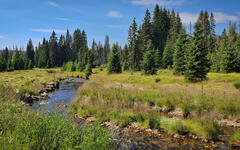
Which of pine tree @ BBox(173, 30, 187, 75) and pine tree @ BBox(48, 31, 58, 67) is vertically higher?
pine tree @ BBox(48, 31, 58, 67)

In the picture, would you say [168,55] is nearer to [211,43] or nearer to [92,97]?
[211,43]

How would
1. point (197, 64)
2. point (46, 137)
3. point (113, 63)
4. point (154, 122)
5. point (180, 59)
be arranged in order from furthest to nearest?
1. point (113, 63)
2. point (180, 59)
3. point (197, 64)
4. point (154, 122)
5. point (46, 137)

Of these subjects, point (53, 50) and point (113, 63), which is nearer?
point (113, 63)

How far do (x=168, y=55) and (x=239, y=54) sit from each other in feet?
59.5

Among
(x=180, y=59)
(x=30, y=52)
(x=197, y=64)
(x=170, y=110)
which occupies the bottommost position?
(x=170, y=110)

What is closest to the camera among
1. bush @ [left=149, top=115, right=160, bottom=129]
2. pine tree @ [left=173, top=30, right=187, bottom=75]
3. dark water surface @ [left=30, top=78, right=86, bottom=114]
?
dark water surface @ [left=30, top=78, right=86, bottom=114]

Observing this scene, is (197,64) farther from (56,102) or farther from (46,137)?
(46,137)

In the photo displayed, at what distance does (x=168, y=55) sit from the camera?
164ft

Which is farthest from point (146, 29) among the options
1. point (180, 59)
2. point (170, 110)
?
point (170, 110)

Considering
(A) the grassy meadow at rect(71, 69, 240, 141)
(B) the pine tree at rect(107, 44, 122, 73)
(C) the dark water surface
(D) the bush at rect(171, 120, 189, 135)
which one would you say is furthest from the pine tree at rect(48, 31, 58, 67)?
(D) the bush at rect(171, 120, 189, 135)

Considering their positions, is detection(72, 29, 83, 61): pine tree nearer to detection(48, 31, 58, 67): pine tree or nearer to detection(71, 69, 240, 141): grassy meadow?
detection(48, 31, 58, 67): pine tree

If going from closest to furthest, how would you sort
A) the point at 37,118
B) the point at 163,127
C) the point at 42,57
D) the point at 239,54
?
the point at 37,118, the point at 163,127, the point at 239,54, the point at 42,57

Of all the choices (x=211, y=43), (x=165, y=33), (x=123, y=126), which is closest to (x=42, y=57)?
(x=165, y=33)

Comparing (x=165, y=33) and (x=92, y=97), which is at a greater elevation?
(x=165, y=33)
